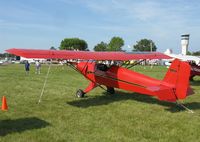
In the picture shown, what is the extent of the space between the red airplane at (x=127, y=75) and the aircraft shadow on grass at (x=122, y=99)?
0.60 m

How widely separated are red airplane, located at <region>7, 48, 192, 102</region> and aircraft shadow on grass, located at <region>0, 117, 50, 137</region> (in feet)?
8.24

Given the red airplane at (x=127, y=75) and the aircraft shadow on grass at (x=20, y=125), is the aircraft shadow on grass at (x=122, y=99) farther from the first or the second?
the aircraft shadow on grass at (x=20, y=125)

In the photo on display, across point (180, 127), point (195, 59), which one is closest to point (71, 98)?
point (180, 127)

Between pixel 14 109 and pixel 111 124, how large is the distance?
3.69 m

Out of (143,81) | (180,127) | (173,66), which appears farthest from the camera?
(143,81)

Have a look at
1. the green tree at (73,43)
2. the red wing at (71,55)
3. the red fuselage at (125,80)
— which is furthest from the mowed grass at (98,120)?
the green tree at (73,43)

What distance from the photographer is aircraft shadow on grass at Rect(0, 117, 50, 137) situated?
7398 mm

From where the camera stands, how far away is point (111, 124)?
817cm

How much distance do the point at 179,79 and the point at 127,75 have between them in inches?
97.5

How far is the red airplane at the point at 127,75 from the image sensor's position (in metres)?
9.47

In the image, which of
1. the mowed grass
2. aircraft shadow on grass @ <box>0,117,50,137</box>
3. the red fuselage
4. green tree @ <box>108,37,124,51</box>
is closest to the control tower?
the mowed grass

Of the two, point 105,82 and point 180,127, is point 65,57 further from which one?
point 180,127

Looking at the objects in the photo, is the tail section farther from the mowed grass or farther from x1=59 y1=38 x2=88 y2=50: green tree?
x1=59 y1=38 x2=88 y2=50: green tree

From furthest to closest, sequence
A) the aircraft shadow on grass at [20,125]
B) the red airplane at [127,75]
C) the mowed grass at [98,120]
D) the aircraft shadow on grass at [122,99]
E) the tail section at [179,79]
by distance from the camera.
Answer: the aircraft shadow on grass at [122,99] → the red airplane at [127,75] → the tail section at [179,79] → the aircraft shadow on grass at [20,125] → the mowed grass at [98,120]
